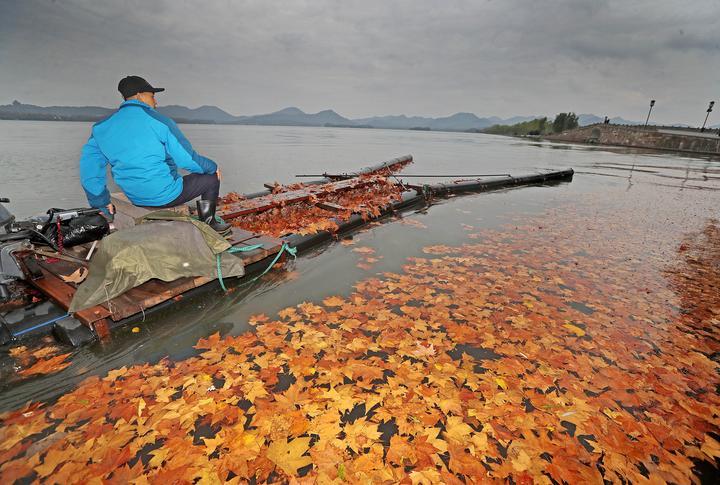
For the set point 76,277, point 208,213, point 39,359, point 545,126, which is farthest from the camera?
point 545,126

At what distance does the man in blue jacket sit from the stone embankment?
90.0 meters

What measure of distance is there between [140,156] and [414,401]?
5.00 metres

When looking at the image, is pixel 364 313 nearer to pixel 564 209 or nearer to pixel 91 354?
pixel 91 354

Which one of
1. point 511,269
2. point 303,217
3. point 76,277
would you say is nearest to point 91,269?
point 76,277

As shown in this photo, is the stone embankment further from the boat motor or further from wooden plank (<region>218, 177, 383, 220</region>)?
the boat motor

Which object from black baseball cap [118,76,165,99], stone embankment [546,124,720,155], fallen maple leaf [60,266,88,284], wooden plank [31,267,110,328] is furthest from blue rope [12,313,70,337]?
stone embankment [546,124,720,155]

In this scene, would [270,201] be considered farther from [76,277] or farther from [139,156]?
[76,277]

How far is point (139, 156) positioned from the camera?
14.9 feet

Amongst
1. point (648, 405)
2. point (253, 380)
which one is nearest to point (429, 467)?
point (253, 380)

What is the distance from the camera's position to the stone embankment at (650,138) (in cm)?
6353

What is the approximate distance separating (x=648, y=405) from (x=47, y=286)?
8030 millimetres

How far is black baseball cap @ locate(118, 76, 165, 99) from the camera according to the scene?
4484 mm

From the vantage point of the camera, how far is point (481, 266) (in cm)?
707

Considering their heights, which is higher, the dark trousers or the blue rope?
the dark trousers
